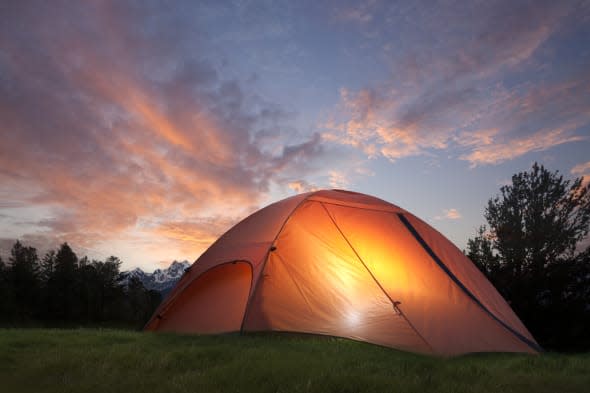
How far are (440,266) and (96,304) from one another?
54.0m

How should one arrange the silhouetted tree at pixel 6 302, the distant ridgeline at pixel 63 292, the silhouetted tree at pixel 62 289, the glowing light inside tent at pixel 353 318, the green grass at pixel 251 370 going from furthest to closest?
the silhouetted tree at pixel 62 289 < the distant ridgeline at pixel 63 292 < the silhouetted tree at pixel 6 302 < the glowing light inside tent at pixel 353 318 < the green grass at pixel 251 370

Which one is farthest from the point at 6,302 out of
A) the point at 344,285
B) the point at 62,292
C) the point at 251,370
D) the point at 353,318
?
the point at 251,370

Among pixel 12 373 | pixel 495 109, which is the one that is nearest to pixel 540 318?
pixel 495 109

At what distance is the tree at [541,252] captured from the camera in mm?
12742

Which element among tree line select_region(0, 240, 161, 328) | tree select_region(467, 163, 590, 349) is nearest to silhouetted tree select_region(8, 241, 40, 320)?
tree line select_region(0, 240, 161, 328)

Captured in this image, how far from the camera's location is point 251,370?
13.8 feet

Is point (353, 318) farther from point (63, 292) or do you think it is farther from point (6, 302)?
point (63, 292)

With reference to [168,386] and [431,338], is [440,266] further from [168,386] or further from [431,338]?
[168,386]

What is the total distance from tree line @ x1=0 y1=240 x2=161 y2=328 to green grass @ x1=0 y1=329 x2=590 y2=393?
126 feet

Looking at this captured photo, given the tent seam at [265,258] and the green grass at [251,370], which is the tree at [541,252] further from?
the tent seam at [265,258]

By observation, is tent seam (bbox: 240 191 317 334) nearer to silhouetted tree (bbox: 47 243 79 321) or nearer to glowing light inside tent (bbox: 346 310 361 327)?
glowing light inside tent (bbox: 346 310 361 327)

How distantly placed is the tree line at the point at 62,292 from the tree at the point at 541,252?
35.0 m

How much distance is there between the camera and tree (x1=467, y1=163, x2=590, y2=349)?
1274 cm

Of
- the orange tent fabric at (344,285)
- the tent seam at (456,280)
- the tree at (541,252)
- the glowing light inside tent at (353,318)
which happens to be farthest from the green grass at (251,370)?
the tree at (541,252)
